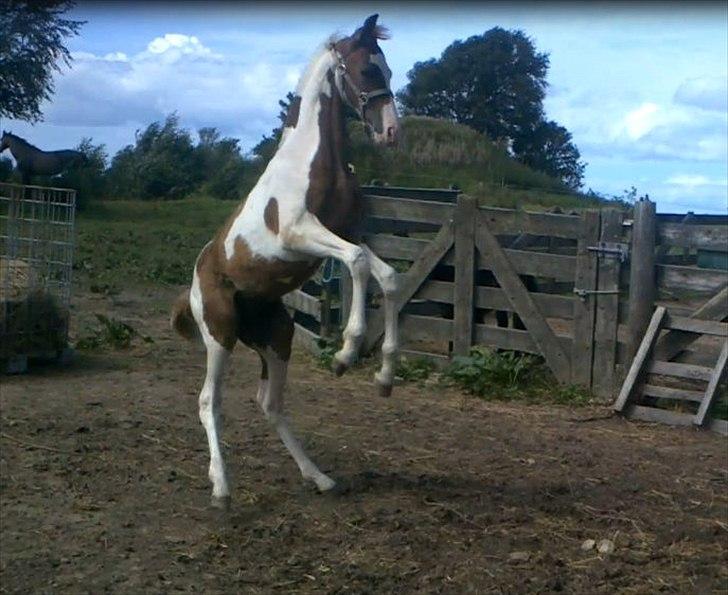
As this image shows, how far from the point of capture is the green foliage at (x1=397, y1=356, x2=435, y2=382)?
1081 cm

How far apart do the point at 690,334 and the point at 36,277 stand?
6150 mm

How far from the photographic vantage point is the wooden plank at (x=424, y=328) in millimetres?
11195

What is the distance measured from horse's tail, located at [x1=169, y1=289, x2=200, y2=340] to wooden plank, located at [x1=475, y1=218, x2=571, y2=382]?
4464 mm

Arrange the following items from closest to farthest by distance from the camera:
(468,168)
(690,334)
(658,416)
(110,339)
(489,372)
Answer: (658,416) → (690,334) → (489,372) → (110,339) → (468,168)

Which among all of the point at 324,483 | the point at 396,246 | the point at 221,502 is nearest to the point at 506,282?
the point at 396,246

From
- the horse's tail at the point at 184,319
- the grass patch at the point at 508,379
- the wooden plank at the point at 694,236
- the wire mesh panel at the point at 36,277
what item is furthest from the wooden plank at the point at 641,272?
the wire mesh panel at the point at 36,277

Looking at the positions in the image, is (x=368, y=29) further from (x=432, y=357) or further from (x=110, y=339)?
(x=110, y=339)

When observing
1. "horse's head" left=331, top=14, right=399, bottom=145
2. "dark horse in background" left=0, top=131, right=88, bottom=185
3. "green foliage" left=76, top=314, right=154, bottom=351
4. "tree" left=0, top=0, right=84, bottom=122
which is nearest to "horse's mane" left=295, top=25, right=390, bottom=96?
"horse's head" left=331, top=14, right=399, bottom=145

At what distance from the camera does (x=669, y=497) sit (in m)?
6.81

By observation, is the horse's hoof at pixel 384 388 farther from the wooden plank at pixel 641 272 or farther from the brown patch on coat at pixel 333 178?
the wooden plank at pixel 641 272

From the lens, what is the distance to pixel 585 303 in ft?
33.1

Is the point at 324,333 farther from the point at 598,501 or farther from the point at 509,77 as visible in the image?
the point at 598,501

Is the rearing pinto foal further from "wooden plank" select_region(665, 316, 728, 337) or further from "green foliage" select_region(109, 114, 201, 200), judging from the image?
"green foliage" select_region(109, 114, 201, 200)

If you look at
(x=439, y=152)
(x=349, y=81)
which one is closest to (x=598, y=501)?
(x=349, y=81)
